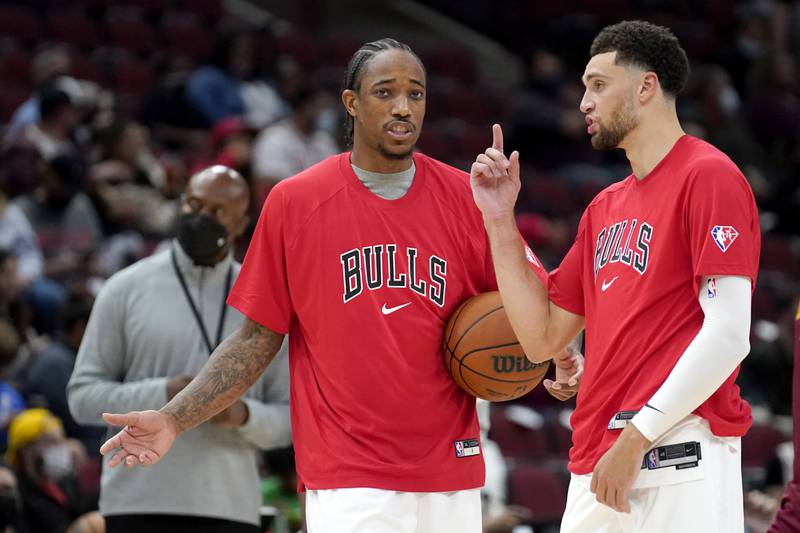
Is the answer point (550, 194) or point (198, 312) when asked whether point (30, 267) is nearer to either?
point (198, 312)

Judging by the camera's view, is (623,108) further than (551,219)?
No

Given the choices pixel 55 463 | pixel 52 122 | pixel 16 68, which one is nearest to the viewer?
pixel 55 463

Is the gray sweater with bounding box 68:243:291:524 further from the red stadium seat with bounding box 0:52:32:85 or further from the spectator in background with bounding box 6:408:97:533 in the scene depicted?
the red stadium seat with bounding box 0:52:32:85

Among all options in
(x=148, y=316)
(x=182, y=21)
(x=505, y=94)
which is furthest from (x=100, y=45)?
(x=148, y=316)

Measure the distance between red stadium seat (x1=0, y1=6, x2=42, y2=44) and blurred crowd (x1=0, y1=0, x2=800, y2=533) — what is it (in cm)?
2

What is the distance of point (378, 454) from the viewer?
4.01m

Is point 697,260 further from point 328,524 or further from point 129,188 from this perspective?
point 129,188

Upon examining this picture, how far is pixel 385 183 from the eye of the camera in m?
4.29

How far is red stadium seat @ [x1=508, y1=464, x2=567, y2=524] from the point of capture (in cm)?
782

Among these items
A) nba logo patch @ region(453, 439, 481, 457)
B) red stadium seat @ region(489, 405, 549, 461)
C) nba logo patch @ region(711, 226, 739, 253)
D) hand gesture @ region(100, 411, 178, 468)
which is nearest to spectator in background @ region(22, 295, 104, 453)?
red stadium seat @ region(489, 405, 549, 461)

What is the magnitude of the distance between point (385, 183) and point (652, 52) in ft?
3.20

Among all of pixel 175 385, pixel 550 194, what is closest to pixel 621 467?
pixel 175 385

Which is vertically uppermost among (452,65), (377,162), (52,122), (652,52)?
(452,65)

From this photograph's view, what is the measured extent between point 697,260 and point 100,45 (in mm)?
10218
